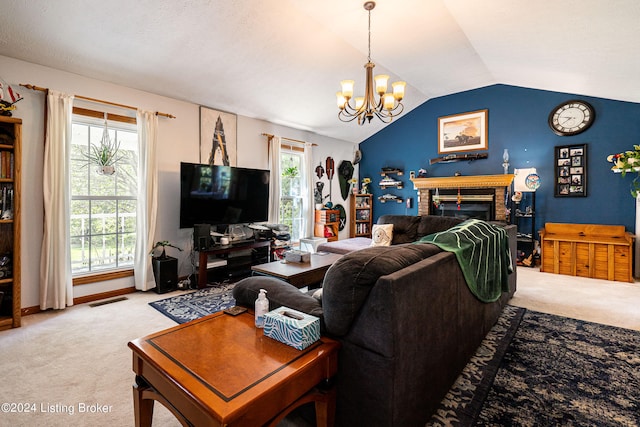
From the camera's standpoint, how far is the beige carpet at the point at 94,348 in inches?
68.6

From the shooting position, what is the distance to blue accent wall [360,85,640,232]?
4.70 metres

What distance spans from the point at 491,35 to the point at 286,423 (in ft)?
13.9

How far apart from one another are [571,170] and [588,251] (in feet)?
4.61

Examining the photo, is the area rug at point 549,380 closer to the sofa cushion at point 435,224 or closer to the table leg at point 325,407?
the table leg at point 325,407

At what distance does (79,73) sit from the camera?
3363 millimetres

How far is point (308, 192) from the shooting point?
613 centimetres

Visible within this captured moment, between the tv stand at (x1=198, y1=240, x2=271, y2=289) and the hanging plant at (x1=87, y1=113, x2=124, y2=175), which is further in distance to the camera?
the tv stand at (x1=198, y1=240, x2=271, y2=289)

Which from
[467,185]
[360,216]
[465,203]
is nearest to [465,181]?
[467,185]

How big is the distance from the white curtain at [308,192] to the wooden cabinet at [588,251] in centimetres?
404

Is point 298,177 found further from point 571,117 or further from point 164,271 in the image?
point 571,117

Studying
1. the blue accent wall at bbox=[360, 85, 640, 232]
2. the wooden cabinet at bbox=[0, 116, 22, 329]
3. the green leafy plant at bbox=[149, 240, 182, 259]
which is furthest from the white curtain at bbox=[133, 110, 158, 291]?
the blue accent wall at bbox=[360, 85, 640, 232]

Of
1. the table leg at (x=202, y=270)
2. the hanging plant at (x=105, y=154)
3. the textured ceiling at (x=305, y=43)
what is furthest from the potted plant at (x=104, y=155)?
the table leg at (x=202, y=270)

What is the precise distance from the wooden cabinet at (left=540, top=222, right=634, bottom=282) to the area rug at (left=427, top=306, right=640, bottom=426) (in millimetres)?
2178

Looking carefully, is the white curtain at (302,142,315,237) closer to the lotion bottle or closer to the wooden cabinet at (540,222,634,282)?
the wooden cabinet at (540,222,634,282)
